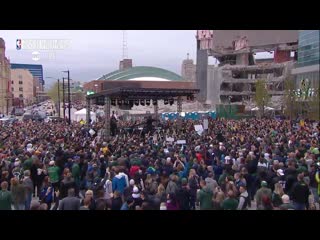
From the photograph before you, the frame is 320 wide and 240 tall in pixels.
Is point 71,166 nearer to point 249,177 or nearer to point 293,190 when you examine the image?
point 249,177

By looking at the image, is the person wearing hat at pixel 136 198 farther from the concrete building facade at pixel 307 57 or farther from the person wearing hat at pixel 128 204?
the concrete building facade at pixel 307 57

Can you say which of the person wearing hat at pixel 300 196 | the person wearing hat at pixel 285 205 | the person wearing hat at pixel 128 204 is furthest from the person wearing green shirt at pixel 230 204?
the person wearing hat at pixel 128 204

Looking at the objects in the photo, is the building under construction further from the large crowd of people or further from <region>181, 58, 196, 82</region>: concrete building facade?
<region>181, 58, 196, 82</region>: concrete building facade

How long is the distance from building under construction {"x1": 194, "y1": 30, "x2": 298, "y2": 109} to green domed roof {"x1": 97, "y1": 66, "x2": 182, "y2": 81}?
4307 centimetres

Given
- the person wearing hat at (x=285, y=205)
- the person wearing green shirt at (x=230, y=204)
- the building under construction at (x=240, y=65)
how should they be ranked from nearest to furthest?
the person wearing hat at (x=285, y=205) → the person wearing green shirt at (x=230, y=204) → the building under construction at (x=240, y=65)

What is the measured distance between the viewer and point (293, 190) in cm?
856

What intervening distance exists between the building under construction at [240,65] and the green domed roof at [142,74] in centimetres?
4307

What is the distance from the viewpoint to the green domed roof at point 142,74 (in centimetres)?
11969

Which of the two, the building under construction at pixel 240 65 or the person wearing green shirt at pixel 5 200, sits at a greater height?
the building under construction at pixel 240 65

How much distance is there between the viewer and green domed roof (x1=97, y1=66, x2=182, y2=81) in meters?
120

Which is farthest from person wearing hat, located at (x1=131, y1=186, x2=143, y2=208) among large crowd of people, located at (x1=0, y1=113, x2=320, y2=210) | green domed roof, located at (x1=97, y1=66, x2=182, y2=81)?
green domed roof, located at (x1=97, y1=66, x2=182, y2=81)
